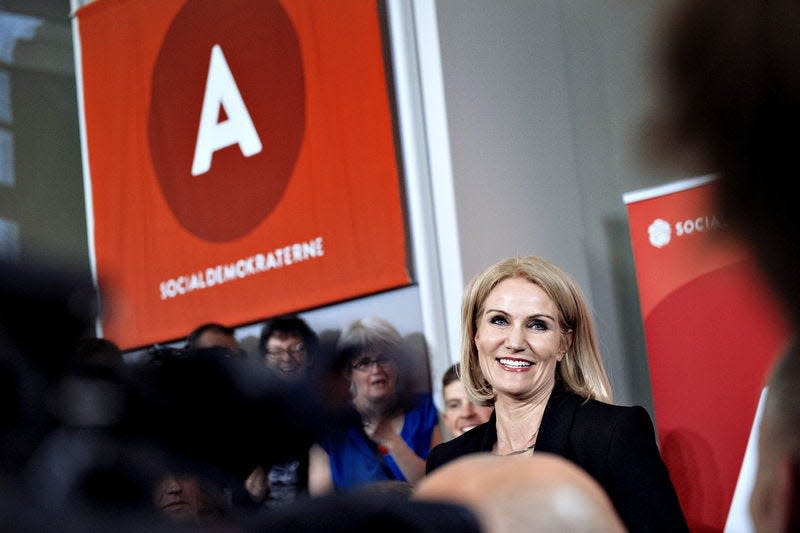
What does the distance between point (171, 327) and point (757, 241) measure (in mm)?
5717

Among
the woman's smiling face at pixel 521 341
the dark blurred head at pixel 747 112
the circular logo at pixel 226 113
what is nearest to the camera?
the dark blurred head at pixel 747 112

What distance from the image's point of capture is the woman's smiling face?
2498mm

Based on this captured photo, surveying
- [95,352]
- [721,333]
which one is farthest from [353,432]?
[721,333]

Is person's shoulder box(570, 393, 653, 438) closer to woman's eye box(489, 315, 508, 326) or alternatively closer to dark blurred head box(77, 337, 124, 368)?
woman's eye box(489, 315, 508, 326)

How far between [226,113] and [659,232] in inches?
104

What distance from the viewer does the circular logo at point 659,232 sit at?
14.1ft

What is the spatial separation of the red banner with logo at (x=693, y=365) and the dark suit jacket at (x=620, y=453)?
1.75 meters

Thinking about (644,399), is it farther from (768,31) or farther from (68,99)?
(768,31)

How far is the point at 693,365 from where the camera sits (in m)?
4.23

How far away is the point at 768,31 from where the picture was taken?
33 centimetres

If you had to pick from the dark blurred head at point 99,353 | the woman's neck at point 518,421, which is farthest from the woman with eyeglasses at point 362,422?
the woman's neck at point 518,421

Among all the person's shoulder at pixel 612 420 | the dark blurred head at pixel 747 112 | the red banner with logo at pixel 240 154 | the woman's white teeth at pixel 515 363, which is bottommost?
the person's shoulder at pixel 612 420

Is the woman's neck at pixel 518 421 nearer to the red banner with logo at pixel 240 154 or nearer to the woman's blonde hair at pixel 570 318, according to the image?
the woman's blonde hair at pixel 570 318

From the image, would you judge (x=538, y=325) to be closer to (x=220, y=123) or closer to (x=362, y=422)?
(x=362, y=422)
